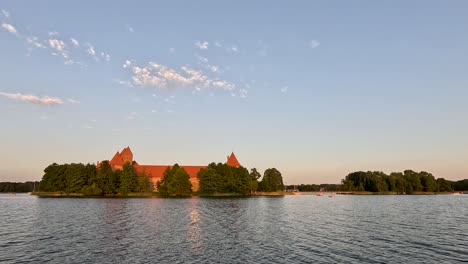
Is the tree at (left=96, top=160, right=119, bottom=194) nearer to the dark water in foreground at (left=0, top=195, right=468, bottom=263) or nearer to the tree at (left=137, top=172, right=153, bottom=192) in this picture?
the tree at (left=137, top=172, right=153, bottom=192)

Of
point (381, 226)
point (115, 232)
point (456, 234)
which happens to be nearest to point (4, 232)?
point (115, 232)

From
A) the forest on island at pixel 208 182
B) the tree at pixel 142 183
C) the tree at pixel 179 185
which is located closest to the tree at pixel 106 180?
the tree at pixel 142 183

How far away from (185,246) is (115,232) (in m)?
14.2

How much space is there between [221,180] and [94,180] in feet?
202

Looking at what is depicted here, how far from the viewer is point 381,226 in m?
52.9

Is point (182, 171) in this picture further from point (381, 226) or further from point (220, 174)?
point (381, 226)

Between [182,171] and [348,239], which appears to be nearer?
[348,239]

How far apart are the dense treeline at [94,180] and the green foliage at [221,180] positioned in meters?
29.9

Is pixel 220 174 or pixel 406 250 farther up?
pixel 220 174

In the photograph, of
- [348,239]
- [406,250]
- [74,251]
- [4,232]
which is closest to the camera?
[74,251]

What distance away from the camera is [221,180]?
168 metres

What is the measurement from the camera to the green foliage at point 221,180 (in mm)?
166125

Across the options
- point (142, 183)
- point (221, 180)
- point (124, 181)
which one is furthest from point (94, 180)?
point (221, 180)

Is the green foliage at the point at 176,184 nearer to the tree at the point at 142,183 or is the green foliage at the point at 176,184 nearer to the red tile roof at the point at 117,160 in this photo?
the tree at the point at 142,183
